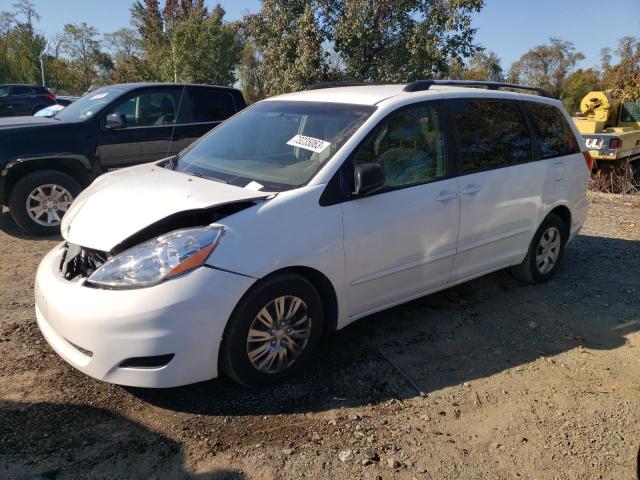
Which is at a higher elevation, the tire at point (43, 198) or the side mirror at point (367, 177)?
the side mirror at point (367, 177)

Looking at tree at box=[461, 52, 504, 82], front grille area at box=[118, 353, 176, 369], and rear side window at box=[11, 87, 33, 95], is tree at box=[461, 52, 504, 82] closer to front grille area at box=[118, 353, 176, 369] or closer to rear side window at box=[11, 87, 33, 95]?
rear side window at box=[11, 87, 33, 95]

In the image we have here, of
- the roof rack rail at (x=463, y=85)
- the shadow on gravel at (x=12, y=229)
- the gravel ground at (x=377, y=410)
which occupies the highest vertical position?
the roof rack rail at (x=463, y=85)

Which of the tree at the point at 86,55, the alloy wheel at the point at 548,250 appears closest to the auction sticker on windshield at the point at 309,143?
the alloy wheel at the point at 548,250

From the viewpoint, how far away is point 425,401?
125 inches

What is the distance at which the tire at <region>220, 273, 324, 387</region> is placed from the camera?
291cm

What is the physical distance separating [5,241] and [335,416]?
4882mm

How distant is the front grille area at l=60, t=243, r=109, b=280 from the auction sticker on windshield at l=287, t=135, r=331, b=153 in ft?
4.70

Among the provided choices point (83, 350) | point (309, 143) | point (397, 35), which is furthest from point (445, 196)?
point (397, 35)

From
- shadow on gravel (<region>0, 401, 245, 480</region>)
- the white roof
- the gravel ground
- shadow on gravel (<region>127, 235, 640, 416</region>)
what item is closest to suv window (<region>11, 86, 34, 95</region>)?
the gravel ground

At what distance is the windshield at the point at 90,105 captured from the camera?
6.71 metres

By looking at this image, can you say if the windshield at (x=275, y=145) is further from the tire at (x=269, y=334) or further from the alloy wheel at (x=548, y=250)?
the alloy wheel at (x=548, y=250)

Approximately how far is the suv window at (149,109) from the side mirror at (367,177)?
4622 mm

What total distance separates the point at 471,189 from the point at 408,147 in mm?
658

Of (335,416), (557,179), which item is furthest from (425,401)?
(557,179)
